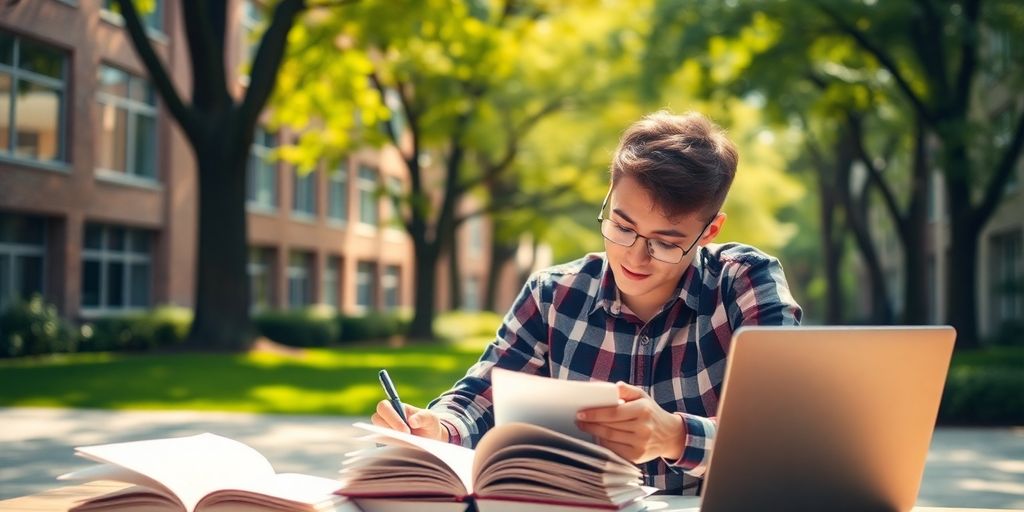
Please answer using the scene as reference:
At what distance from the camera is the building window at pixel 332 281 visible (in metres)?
A: 33.9

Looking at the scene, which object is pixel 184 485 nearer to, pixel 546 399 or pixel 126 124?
pixel 546 399

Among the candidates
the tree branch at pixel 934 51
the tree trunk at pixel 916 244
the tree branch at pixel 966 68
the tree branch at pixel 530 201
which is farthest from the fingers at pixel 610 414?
the tree branch at pixel 530 201

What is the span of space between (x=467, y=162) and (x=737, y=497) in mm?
29171

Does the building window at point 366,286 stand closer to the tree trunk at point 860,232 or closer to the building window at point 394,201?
the building window at point 394,201

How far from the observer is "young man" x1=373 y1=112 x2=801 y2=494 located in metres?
Result: 2.56

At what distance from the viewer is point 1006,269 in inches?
1103

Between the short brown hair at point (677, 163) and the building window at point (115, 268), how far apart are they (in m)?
20.1

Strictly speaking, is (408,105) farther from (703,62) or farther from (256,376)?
(256,376)

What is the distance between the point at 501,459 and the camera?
6.73ft

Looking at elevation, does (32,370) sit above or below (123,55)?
below

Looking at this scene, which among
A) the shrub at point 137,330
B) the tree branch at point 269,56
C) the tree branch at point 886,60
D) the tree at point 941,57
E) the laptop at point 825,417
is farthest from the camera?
the shrub at point 137,330

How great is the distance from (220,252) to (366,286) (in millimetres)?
21333

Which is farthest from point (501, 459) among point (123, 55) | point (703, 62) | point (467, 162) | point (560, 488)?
point (467, 162)

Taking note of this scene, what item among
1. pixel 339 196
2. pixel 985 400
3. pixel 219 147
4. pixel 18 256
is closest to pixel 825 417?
pixel 985 400
